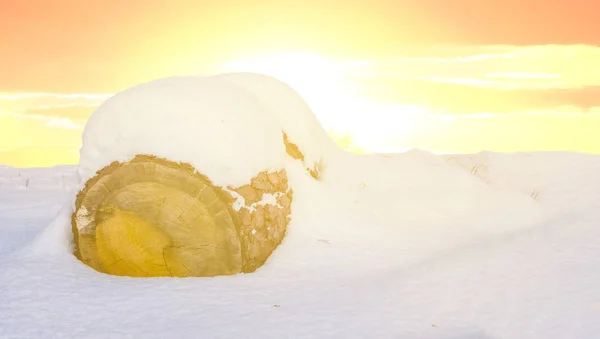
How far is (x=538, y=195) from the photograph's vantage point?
816 centimetres

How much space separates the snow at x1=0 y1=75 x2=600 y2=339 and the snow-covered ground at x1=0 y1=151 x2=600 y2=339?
17mm

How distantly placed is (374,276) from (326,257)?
49cm

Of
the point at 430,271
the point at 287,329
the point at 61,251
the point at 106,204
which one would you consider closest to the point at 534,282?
the point at 430,271

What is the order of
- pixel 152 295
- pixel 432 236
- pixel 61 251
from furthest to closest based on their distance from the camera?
pixel 432 236
pixel 61 251
pixel 152 295

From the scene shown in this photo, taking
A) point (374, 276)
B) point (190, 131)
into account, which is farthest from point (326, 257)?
point (190, 131)

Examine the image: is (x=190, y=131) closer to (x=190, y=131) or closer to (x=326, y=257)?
(x=190, y=131)

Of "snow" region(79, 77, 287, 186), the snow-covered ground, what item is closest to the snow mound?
"snow" region(79, 77, 287, 186)

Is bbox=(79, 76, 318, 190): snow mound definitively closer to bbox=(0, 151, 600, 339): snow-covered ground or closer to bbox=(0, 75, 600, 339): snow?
bbox=(0, 75, 600, 339): snow

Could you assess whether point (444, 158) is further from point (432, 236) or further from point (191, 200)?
point (191, 200)

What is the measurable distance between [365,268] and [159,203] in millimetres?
2010

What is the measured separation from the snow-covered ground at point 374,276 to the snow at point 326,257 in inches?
0.7

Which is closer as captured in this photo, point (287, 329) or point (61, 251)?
point (287, 329)

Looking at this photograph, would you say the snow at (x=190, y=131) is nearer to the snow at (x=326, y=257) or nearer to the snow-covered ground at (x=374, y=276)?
the snow at (x=326, y=257)

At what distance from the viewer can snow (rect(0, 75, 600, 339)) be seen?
466 cm
